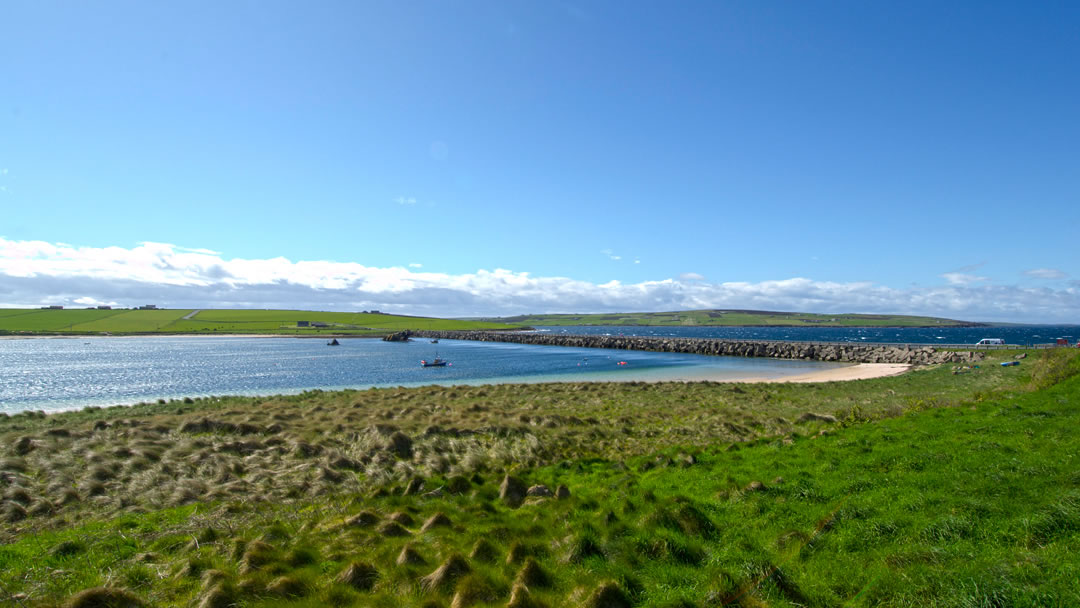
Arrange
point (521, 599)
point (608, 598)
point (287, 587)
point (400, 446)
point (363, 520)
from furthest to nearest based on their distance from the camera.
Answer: point (400, 446), point (363, 520), point (287, 587), point (521, 599), point (608, 598)

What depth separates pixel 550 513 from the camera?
1105 cm

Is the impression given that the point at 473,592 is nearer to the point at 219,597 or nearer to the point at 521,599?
the point at 521,599

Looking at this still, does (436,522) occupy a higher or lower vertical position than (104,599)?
lower

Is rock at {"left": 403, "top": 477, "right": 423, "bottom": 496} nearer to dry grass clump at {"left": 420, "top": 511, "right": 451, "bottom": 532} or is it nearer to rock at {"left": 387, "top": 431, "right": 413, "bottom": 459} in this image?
dry grass clump at {"left": 420, "top": 511, "right": 451, "bottom": 532}

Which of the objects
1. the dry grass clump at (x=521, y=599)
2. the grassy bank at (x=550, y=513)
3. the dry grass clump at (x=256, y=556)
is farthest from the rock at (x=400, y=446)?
the dry grass clump at (x=521, y=599)

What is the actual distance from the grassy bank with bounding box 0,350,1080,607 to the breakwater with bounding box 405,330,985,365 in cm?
5626

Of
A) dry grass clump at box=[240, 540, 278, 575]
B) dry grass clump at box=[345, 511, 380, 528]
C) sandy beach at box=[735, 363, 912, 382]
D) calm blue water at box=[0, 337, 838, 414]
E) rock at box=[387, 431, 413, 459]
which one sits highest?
dry grass clump at box=[240, 540, 278, 575]

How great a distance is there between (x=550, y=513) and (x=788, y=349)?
89.2 m

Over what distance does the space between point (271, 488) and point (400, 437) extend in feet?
16.9

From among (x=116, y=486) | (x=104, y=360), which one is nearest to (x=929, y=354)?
(x=116, y=486)

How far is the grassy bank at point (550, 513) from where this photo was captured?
23.5 ft

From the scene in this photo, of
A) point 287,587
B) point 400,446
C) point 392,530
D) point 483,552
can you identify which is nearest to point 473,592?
point 483,552

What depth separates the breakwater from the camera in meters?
68.1

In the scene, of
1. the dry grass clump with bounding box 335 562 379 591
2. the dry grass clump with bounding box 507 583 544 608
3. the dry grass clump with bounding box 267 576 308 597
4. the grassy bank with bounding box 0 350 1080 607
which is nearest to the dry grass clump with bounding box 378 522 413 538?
the grassy bank with bounding box 0 350 1080 607
